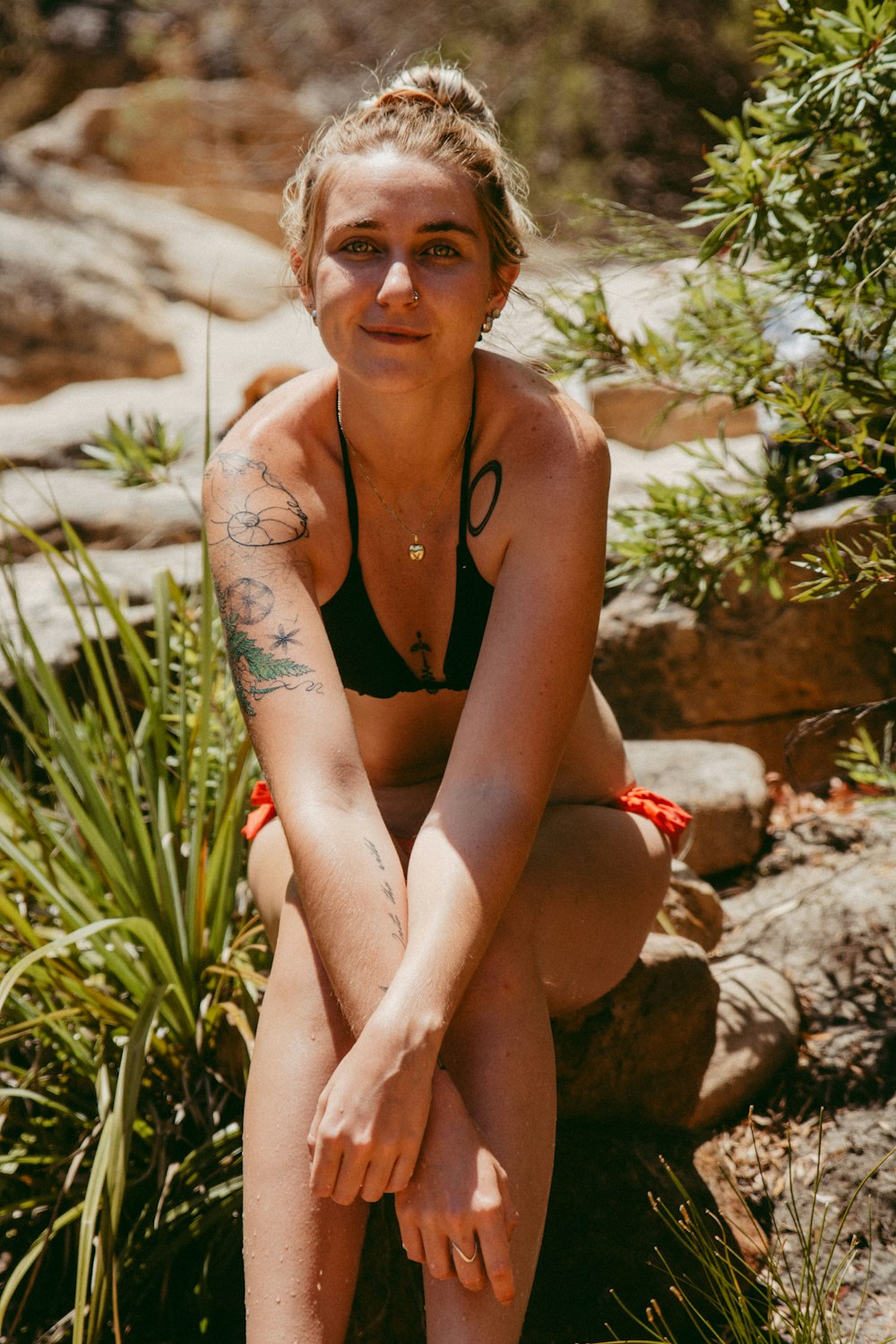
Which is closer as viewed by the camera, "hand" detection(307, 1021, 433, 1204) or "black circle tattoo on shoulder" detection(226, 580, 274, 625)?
"hand" detection(307, 1021, 433, 1204)

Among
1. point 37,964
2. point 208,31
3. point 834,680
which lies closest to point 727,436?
point 834,680

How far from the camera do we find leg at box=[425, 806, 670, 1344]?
1612mm

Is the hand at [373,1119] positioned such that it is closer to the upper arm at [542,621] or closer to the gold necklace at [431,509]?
the upper arm at [542,621]

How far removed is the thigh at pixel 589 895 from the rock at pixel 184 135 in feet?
32.5

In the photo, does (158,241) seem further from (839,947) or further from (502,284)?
(839,947)

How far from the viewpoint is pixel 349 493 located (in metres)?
2.12

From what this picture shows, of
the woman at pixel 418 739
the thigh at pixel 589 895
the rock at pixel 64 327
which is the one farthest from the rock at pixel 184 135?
the thigh at pixel 589 895

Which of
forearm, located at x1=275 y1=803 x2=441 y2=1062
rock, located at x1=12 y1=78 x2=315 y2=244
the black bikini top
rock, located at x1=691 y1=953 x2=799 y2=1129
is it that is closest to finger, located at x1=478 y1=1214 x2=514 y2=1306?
forearm, located at x1=275 y1=803 x2=441 y2=1062

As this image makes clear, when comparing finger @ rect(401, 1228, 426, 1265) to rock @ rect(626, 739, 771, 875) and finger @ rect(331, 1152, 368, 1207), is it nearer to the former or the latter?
finger @ rect(331, 1152, 368, 1207)

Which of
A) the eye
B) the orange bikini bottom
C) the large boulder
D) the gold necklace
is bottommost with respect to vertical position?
the large boulder

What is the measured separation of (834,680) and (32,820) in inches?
93.2

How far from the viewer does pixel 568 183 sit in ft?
33.4

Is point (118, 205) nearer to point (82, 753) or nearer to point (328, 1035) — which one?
point (82, 753)

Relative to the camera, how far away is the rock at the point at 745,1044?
2496 millimetres
